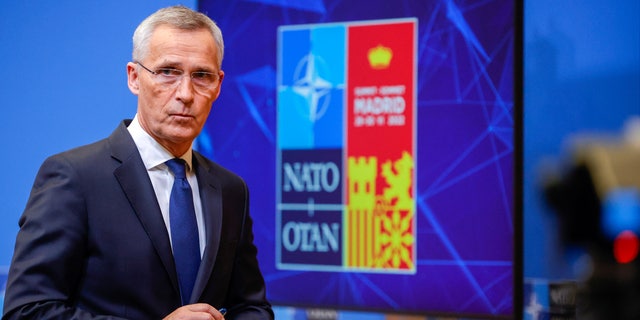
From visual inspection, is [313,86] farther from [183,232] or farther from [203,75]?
[183,232]

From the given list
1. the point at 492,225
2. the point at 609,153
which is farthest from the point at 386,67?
the point at 609,153

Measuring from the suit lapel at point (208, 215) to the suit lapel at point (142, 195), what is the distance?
6cm

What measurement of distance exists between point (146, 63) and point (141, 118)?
0.41ft

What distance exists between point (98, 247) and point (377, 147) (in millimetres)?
1458

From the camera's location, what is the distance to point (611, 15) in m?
2.77

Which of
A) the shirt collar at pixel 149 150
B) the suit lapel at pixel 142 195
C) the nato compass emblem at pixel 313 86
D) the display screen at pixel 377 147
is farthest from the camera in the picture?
the nato compass emblem at pixel 313 86

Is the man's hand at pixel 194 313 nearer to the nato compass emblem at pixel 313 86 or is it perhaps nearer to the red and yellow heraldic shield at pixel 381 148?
the red and yellow heraldic shield at pixel 381 148

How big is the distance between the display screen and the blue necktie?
1.22 meters

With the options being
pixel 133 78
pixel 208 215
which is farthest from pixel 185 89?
pixel 208 215

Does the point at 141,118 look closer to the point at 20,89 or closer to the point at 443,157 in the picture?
the point at 443,157

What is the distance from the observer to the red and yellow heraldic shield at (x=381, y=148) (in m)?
2.99

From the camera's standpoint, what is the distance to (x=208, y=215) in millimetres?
1927

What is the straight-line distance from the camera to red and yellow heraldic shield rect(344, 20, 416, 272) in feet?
9.80

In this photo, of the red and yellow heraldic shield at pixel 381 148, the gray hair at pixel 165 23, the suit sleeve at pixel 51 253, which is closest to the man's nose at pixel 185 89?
the gray hair at pixel 165 23
